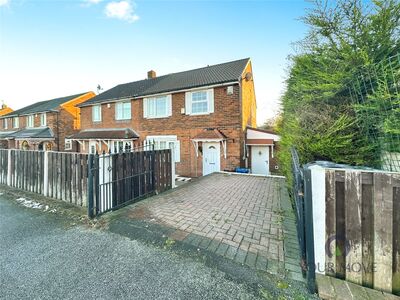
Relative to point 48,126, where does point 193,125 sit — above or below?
below

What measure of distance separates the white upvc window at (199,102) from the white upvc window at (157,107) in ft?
5.41

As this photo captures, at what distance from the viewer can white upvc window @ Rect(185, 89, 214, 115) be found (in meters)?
11.9

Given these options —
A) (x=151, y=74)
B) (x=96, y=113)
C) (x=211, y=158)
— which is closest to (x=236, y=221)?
(x=211, y=158)

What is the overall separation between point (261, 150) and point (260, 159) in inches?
26.1

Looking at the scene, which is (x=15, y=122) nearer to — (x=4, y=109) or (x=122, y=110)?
(x=4, y=109)

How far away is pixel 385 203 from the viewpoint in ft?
6.65

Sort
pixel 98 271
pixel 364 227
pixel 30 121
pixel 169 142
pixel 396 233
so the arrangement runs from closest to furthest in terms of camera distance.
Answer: pixel 396 233 → pixel 364 227 → pixel 98 271 → pixel 169 142 → pixel 30 121

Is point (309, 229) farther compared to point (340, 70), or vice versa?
point (340, 70)

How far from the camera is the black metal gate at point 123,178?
461 centimetres

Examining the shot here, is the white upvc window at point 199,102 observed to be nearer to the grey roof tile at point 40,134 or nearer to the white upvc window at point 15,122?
the grey roof tile at point 40,134

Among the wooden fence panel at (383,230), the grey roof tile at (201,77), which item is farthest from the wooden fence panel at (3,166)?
the wooden fence panel at (383,230)

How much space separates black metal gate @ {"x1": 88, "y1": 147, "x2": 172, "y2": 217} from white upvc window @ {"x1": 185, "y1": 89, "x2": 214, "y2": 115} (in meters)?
5.97

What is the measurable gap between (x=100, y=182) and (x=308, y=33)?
6.82m

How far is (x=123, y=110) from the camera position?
52.6 ft
